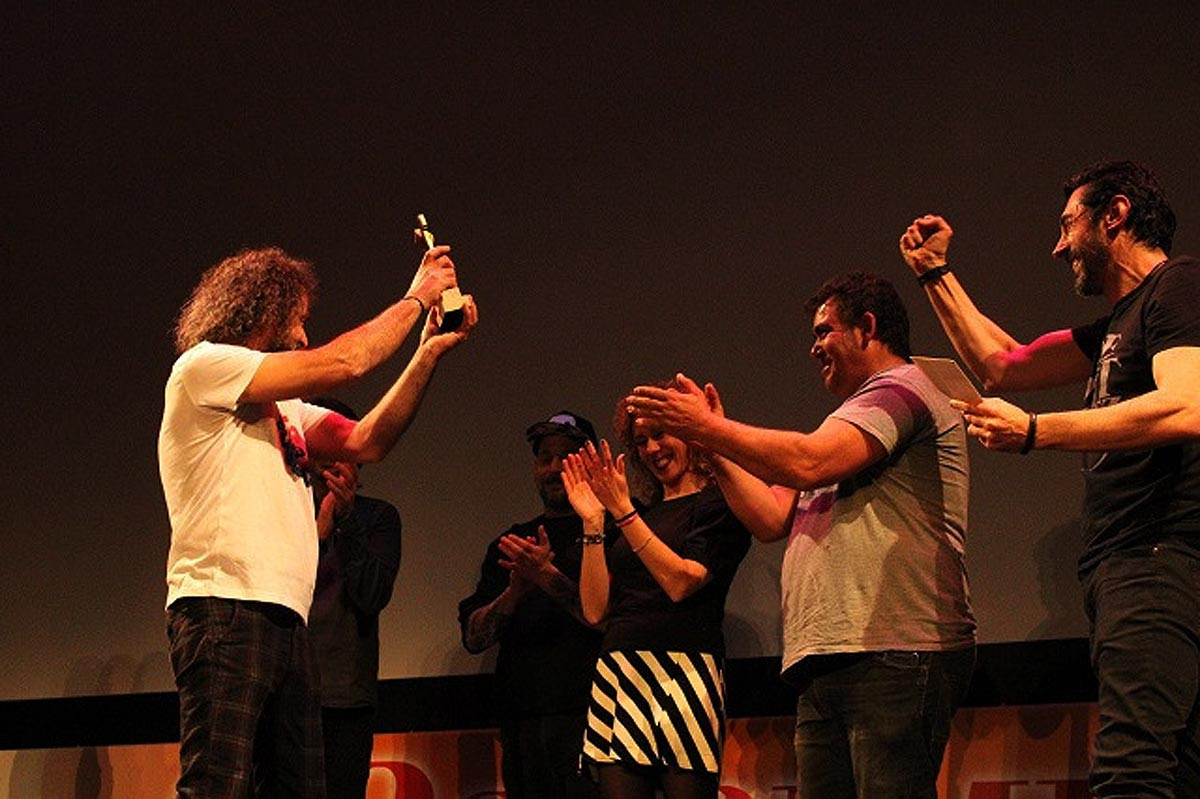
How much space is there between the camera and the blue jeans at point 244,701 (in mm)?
2822

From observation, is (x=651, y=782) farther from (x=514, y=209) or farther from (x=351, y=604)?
(x=514, y=209)

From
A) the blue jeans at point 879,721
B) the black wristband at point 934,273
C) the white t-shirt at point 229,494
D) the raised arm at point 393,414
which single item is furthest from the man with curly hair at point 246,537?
the black wristband at point 934,273

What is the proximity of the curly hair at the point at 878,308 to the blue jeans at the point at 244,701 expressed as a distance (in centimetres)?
131

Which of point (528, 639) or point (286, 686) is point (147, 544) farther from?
point (286, 686)

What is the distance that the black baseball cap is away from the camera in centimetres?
438

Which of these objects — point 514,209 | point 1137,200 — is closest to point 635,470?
point 514,209

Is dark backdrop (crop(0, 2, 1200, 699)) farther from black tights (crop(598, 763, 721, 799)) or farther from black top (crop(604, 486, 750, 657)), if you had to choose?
black tights (crop(598, 763, 721, 799))

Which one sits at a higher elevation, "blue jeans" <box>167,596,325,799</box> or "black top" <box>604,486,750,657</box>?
"black top" <box>604,486,750,657</box>

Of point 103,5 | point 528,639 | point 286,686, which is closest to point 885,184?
point 528,639

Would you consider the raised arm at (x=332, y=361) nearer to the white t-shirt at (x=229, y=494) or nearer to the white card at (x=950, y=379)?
the white t-shirt at (x=229, y=494)

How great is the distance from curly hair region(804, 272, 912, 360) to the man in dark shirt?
1.43 metres

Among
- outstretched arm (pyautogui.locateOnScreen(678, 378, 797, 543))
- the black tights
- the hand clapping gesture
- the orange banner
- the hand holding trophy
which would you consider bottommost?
the black tights

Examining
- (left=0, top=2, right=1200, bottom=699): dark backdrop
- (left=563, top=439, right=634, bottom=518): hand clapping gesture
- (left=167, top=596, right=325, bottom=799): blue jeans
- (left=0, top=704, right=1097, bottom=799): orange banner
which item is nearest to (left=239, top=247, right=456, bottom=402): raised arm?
(left=167, top=596, right=325, bottom=799): blue jeans

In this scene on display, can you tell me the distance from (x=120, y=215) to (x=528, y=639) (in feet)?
7.84
